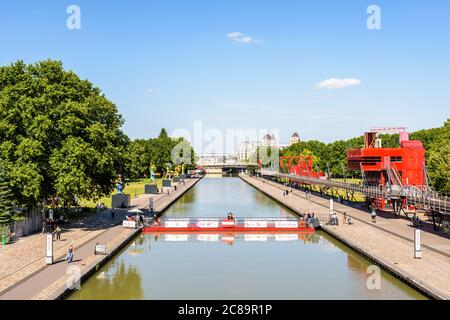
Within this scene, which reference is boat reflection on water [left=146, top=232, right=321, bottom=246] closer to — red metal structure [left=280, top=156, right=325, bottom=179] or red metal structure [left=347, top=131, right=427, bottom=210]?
red metal structure [left=347, top=131, right=427, bottom=210]

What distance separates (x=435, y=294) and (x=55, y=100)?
36153 mm

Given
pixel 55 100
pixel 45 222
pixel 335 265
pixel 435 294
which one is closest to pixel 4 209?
pixel 45 222

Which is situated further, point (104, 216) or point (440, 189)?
point (440, 189)

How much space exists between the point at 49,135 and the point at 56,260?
1641 centimetres

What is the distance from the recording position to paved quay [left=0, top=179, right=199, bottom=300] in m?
23.9

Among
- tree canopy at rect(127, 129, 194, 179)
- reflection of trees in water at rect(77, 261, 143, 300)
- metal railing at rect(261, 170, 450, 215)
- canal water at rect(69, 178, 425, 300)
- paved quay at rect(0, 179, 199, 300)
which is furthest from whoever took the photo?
tree canopy at rect(127, 129, 194, 179)

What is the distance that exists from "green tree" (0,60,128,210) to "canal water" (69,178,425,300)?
26.6 feet

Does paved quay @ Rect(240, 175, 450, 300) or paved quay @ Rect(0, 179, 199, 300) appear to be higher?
paved quay @ Rect(0, 179, 199, 300)

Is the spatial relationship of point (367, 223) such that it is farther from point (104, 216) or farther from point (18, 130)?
point (18, 130)

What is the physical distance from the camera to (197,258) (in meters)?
36.1

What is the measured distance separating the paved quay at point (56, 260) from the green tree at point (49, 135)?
3.98 meters

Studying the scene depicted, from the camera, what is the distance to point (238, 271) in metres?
31.6

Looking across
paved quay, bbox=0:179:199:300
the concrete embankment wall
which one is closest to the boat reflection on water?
the concrete embankment wall

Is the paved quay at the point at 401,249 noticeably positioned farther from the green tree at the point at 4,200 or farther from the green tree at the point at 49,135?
the green tree at the point at 4,200
